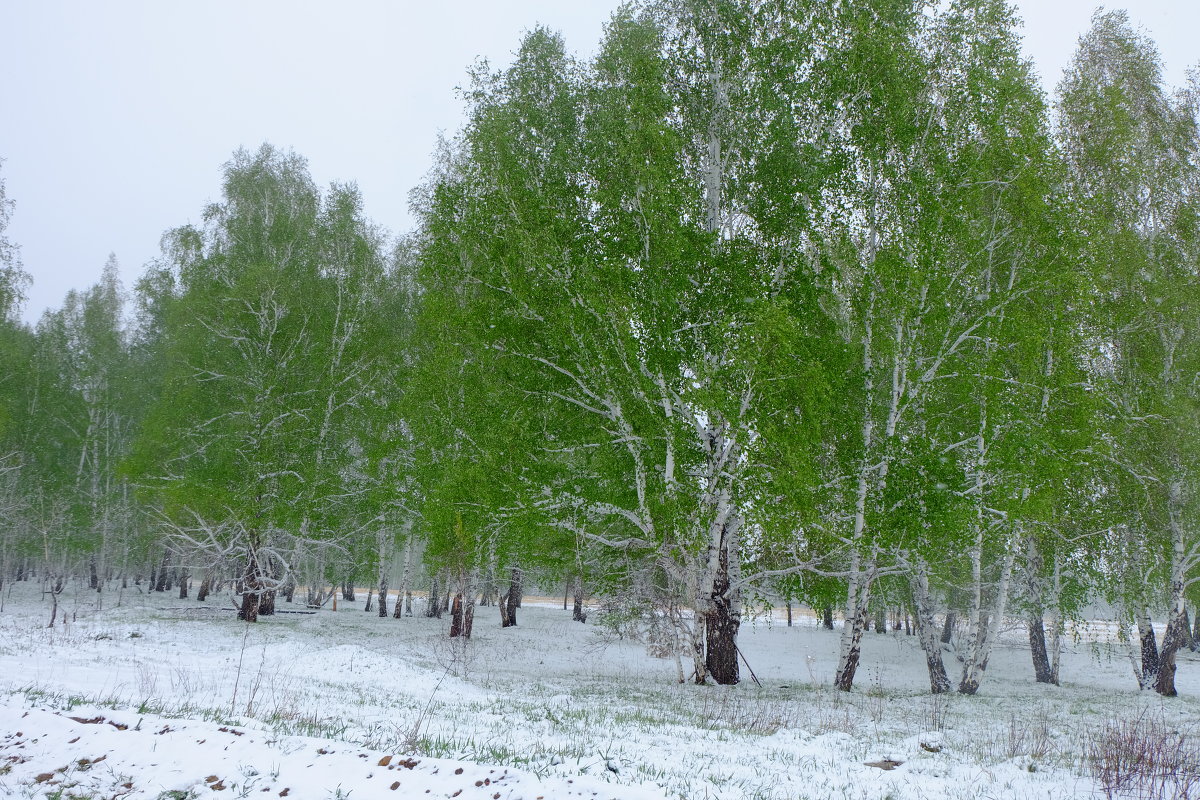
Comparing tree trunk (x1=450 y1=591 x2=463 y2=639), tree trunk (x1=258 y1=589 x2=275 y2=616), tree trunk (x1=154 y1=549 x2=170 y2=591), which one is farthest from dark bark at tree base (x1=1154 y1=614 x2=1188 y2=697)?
tree trunk (x1=154 y1=549 x2=170 y2=591)

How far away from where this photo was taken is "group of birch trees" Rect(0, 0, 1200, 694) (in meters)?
11.8

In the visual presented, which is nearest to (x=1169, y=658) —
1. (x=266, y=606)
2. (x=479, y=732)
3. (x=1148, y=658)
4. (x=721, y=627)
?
(x=1148, y=658)

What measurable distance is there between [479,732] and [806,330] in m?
9.50

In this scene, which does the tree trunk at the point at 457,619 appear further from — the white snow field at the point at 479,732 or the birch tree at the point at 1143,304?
the birch tree at the point at 1143,304

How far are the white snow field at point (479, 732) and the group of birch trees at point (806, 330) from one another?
2.61 meters

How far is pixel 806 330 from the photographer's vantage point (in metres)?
13.2

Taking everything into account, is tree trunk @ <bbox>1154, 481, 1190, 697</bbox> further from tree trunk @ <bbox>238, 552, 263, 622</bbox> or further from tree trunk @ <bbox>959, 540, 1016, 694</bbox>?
tree trunk @ <bbox>238, 552, 263, 622</bbox>

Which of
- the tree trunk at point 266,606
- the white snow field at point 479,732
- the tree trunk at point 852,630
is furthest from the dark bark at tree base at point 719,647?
the tree trunk at point 266,606

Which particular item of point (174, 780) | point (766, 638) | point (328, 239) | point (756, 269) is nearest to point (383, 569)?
point (328, 239)

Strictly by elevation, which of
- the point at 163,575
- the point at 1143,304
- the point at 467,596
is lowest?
the point at 163,575

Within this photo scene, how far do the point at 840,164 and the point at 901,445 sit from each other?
544 centimetres

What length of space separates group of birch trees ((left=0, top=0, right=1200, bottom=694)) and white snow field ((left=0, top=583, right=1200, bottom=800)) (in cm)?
261

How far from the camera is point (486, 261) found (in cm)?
1316

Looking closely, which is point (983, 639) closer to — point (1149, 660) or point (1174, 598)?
point (1174, 598)
